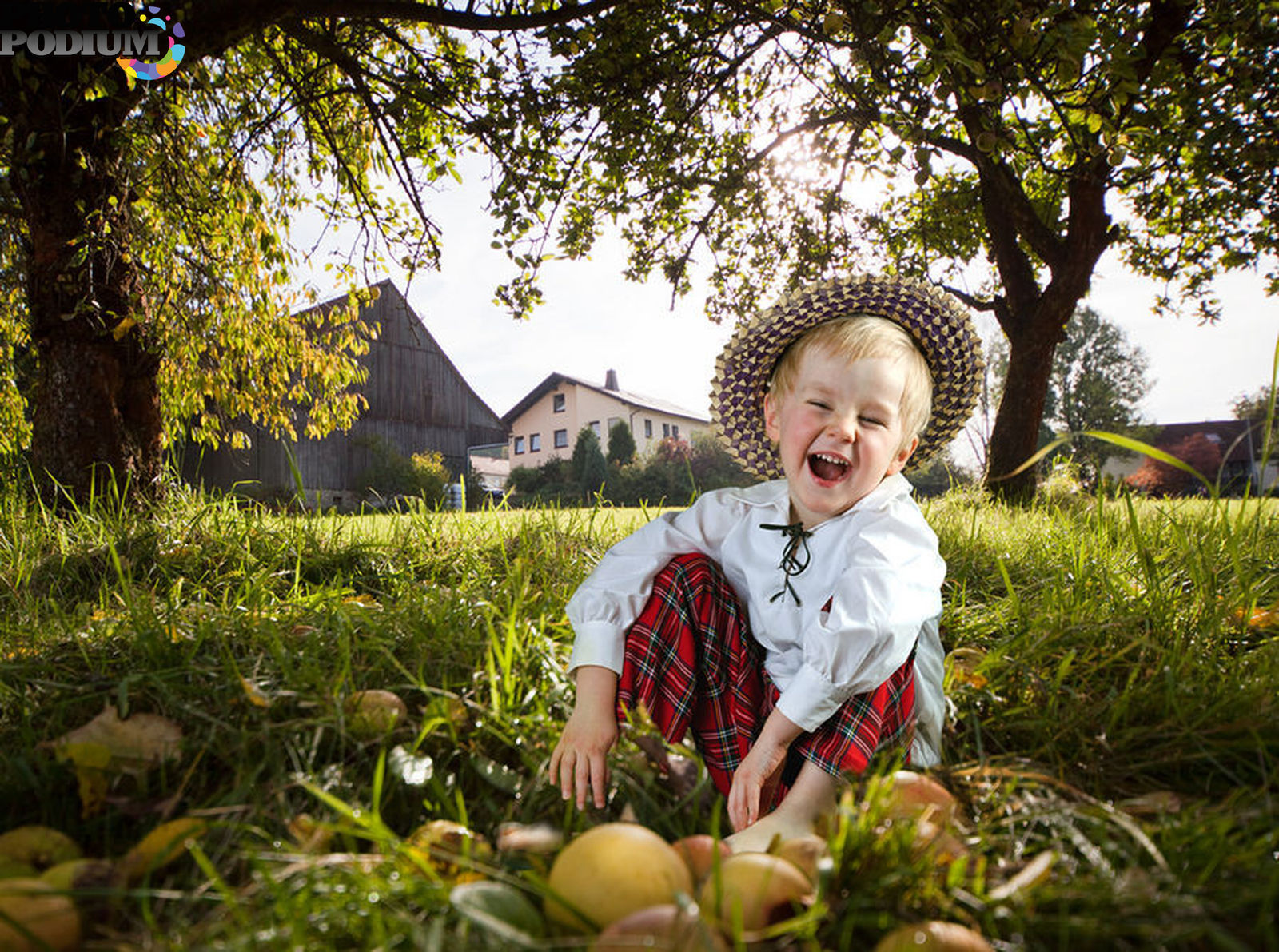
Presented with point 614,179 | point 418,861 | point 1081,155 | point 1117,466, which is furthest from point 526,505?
point 1117,466

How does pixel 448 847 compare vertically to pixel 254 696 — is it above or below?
below

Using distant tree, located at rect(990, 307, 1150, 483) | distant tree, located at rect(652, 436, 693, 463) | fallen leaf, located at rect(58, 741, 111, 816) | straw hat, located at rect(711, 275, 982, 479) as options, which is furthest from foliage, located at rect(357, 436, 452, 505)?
distant tree, located at rect(990, 307, 1150, 483)

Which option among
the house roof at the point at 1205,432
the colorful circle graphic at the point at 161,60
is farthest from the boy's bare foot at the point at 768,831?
the house roof at the point at 1205,432

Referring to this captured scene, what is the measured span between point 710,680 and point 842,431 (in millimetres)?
681

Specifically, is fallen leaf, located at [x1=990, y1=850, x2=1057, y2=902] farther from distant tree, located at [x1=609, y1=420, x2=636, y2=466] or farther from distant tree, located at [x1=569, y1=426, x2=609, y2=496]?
distant tree, located at [x1=609, y1=420, x2=636, y2=466]

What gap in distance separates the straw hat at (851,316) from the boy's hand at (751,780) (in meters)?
1.00

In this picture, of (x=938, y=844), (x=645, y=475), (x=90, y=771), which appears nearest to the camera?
(x=938, y=844)

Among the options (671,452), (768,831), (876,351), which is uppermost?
(671,452)

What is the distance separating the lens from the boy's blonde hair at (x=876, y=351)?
71.1 inches

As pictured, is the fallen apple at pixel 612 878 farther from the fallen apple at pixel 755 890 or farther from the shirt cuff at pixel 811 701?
the shirt cuff at pixel 811 701

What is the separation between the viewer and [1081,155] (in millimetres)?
3203

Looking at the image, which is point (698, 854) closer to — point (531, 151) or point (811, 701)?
point (811, 701)

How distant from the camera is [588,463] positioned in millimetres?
29641

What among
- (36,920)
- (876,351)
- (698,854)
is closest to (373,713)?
(36,920)
